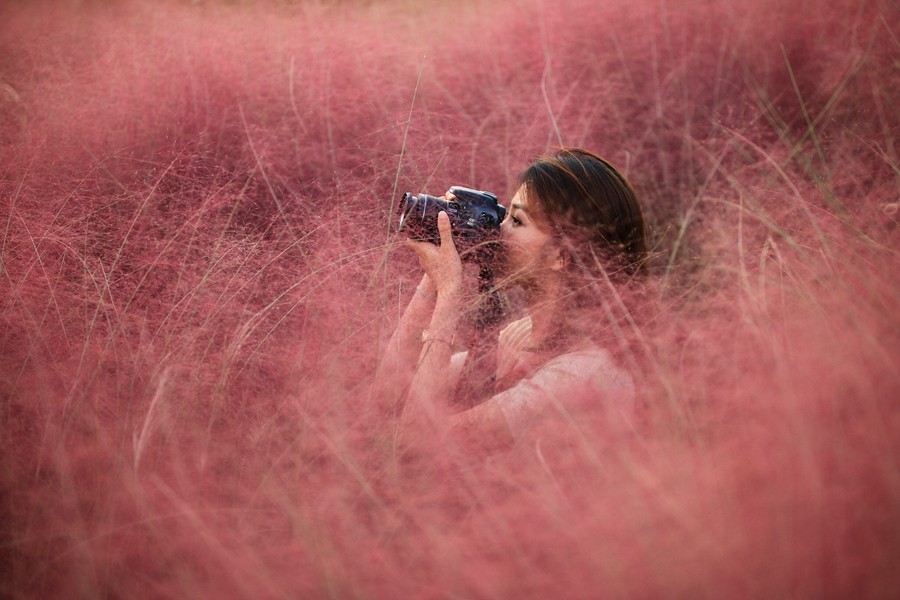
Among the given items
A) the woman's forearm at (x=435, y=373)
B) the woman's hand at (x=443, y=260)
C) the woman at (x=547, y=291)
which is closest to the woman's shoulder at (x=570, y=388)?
the woman at (x=547, y=291)

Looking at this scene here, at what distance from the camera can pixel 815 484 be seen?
80 cm

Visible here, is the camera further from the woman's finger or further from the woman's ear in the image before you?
the woman's ear

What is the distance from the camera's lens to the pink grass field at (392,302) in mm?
853

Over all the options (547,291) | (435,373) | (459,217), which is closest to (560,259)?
(547,291)

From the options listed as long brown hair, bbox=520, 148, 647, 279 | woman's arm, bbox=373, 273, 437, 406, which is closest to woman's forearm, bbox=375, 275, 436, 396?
woman's arm, bbox=373, 273, 437, 406

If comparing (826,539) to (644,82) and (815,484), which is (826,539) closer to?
(815,484)

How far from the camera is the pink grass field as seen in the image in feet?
2.80

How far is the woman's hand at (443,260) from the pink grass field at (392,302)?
9 cm

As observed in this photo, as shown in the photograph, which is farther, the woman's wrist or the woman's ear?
the woman's wrist

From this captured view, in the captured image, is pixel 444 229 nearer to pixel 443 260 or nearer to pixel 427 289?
pixel 443 260

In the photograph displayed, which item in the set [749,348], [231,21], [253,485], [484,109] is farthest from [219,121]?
[749,348]

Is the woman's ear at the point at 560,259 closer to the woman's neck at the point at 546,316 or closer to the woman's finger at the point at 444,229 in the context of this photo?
the woman's neck at the point at 546,316

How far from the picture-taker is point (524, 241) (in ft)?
4.57

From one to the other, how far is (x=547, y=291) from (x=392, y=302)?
0.36 metres
